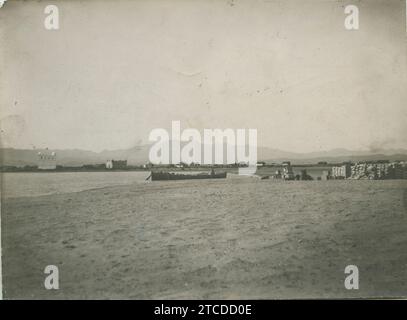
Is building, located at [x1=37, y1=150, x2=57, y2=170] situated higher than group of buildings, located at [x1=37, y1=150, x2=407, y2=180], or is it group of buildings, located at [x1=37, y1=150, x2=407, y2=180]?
building, located at [x1=37, y1=150, x2=57, y2=170]

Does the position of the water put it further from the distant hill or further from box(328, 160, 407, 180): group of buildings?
box(328, 160, 407, 180): group of buildings

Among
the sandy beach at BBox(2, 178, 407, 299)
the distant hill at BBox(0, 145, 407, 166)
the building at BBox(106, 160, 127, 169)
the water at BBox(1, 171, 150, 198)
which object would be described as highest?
the distant hill at BBox(0, 145, 407, 166)

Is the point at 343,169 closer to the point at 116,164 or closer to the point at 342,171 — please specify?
the point at 342,171

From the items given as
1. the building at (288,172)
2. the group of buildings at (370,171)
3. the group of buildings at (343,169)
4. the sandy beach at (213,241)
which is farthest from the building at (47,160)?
the group of buildings at (370,171)

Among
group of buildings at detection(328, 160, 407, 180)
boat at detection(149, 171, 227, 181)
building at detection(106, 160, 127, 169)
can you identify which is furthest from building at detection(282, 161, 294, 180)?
building at detection(106, 160, 127, 169)

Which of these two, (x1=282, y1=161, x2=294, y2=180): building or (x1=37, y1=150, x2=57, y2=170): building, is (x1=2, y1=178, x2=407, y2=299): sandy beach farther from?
(x1=37, y1=150, x2=57, y2=170): building

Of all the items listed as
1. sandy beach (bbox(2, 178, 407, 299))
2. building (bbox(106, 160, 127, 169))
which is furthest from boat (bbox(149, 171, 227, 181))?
building (bbox(106, 160, 127, 169))

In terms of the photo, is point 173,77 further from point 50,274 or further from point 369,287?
point 369,287

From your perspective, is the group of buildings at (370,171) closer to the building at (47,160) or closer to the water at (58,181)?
the water at (58,181)
